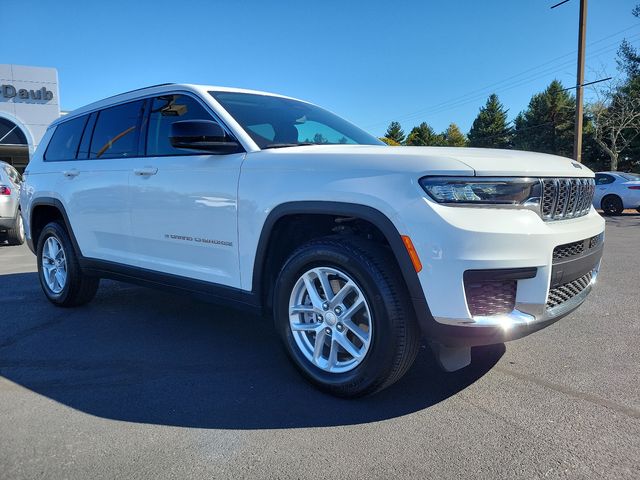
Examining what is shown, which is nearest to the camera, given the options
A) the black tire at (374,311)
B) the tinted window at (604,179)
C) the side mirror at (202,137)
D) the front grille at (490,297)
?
the front grille at (490,297)

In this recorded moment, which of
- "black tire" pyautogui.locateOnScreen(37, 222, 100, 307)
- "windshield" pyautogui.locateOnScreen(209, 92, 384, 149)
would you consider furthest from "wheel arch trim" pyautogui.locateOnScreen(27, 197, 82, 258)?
"windshield" pyautogui.locateOnScreen(209, 92, 384, 149)

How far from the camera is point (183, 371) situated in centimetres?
335

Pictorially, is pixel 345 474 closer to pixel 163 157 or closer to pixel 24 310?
pixel 163 157

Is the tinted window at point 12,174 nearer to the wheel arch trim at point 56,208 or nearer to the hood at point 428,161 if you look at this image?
the wheel arch trim at point 56,208

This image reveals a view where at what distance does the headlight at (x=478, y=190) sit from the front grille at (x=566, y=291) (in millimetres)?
503

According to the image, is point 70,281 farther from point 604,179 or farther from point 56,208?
point 604,179

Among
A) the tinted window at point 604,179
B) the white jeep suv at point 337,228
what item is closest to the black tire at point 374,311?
the white jeep suv at point 337,228

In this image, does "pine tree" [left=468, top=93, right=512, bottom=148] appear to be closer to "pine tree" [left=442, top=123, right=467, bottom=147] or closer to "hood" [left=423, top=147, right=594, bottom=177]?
"pine tree" [left=442, top=123, right=467, bottom=147]

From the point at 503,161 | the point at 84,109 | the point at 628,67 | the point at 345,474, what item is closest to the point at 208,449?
the point at 345,474

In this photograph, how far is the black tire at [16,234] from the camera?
32.4 feet

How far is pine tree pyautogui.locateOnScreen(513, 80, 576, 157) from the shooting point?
158 ft

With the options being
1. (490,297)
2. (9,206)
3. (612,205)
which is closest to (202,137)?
(490,297)

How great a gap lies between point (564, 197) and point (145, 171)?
287cm

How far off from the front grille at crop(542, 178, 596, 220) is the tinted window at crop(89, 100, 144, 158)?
3060 mm
